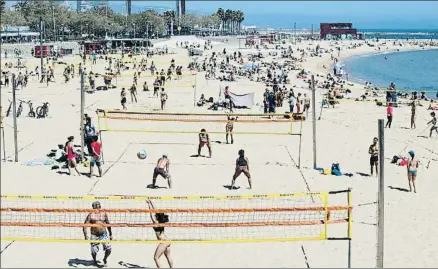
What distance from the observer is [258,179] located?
44.7ft

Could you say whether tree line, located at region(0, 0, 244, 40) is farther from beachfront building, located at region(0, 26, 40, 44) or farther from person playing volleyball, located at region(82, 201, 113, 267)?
person playing volleyball, located at region(82, 201, 113, 267)

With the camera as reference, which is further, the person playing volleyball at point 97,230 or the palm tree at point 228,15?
the palm tree at point 228,15

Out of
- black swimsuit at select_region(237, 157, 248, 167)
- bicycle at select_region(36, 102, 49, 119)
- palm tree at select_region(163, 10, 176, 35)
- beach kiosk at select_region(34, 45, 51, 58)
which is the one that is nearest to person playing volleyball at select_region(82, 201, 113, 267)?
black swimsuit at select_region(237, 157, 248, 167)

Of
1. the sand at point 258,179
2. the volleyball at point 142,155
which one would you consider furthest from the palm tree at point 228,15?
the volleyball at point 142,155

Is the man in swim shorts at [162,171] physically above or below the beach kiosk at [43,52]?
below

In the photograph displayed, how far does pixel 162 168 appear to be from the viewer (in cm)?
1232

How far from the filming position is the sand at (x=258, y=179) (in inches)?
340

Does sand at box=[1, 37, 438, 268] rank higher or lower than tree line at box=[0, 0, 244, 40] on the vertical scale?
lower

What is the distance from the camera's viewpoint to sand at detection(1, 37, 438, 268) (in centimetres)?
865

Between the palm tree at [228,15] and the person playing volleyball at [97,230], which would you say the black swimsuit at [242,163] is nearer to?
the person playing volleyball at [97,230]

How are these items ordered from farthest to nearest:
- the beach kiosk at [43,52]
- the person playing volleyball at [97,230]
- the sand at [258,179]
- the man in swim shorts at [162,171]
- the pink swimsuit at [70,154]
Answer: the beach kiosk at [43,52], the pink swimsuit at [70,154], the man in swim shorts at [162,171], the sand at [258,179], the person playing volleyball at [97,230]

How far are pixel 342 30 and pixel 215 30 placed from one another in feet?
90.4

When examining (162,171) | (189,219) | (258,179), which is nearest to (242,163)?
(258,179)

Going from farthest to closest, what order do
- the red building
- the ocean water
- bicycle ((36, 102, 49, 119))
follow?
the red building, the ocean water, bicycle ((36, 102, 49, 119))
